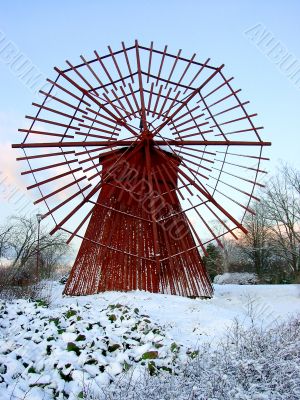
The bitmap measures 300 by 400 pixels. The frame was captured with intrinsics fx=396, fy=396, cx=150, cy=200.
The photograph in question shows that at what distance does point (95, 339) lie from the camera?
6016 mm

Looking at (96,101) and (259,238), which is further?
(259,238)

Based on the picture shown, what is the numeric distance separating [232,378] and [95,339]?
2.19m

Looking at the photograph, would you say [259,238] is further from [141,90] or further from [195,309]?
[195,309]

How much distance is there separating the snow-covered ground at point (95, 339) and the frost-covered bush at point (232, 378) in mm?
445

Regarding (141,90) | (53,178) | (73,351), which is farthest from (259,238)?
(73,351)

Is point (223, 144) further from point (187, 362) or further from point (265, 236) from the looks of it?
point (265, 236)

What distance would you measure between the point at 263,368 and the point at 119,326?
2677mm

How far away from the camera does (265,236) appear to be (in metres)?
33.7

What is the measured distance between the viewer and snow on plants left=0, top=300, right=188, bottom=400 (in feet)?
16.0

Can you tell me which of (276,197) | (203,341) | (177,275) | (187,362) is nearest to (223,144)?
(177,275)

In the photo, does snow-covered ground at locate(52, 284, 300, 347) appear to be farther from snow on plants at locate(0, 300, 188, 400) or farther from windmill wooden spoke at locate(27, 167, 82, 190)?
windmill wooden spoke at locate(27, 167, 82, 190)

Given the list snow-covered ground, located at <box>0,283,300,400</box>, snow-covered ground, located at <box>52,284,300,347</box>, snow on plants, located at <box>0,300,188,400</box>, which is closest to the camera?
snow on plants, located at <box>0,300,188,400</box>

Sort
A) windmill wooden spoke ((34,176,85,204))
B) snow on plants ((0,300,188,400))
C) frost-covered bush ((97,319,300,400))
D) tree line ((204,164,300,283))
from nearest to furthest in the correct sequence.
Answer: frost-covered bush ((97,319,300,400))
snow on plants ((0,300,188,400))
windmill wooden spoke ((34,176,85,204))
tree line ((204,164,300,283))

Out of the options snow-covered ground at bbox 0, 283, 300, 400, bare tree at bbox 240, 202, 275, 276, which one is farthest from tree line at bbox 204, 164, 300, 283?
snow-covered ground at bbox 0, 283, 300, 400
